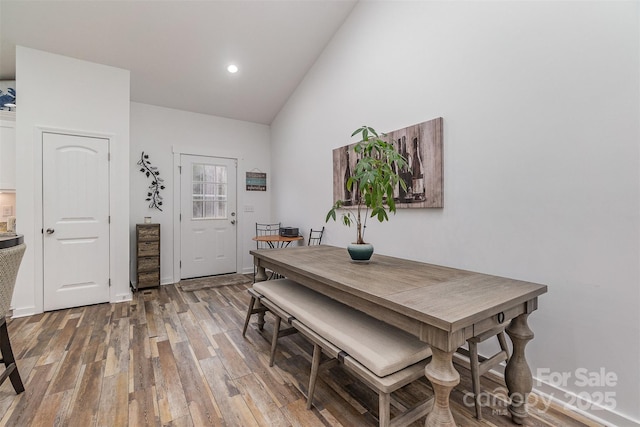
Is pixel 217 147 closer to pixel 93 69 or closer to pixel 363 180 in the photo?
pixel 93 69

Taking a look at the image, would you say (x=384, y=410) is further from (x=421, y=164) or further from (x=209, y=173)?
(x=209, y=173)

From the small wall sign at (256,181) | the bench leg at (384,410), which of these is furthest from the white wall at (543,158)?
the small wall sign at (256,181)

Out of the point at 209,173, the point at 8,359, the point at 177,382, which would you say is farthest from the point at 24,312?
the point at 209,173

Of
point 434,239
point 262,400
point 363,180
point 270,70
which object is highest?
point 270,70

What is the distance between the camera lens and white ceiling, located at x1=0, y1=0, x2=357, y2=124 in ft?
9.07

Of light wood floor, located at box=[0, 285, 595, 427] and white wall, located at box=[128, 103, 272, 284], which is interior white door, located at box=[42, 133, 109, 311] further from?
white wall, located at box=[128, 103, 272, 284]

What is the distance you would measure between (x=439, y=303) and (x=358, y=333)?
1.59 ft

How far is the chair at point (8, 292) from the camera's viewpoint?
5.00 ft

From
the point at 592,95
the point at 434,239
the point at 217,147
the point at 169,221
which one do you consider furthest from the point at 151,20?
the point at 592,95

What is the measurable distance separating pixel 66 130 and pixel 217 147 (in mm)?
1938

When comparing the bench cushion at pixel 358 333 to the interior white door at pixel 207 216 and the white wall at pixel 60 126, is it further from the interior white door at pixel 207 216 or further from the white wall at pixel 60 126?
the interior white door at pixel 207 216

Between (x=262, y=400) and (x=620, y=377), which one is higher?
(x=620, y=377)

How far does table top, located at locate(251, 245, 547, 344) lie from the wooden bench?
0.16m

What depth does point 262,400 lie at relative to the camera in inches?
65.9
